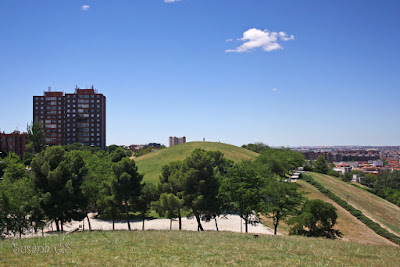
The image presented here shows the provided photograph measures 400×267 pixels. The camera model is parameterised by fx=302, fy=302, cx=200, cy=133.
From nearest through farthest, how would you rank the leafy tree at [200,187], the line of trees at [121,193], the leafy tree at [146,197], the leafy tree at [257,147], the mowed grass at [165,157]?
the line of trees at [121,193] → the leafy tree at [200,187] → the leafy tree at [146,197] → the mowed grass at [165,157] → the leafy tree at [257,147]

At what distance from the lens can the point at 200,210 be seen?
34.9m

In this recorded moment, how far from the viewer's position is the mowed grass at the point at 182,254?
48.5 ft

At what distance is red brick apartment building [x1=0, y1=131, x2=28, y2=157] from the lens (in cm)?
10836

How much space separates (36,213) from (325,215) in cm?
2989

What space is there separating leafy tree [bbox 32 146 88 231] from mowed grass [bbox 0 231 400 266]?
11.3 m

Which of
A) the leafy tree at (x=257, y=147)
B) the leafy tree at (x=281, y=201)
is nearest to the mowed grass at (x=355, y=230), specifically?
the leafy tree at (x=281, y=201)

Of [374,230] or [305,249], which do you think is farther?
[374,230]

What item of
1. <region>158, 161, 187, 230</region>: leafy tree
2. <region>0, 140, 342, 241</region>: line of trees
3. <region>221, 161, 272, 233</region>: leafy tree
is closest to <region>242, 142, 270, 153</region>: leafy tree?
<region>158, 161, 187, 230</region>: leafy tree

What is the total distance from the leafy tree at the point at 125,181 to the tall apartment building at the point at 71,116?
10980 centimetres

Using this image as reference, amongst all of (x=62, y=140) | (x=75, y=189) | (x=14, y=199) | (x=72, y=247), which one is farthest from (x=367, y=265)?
(x=62, y=140)

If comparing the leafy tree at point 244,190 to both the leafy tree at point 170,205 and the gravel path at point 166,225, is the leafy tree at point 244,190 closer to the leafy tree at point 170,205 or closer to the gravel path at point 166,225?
the leafy tree at point 170,205

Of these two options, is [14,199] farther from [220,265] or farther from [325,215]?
[325,215]

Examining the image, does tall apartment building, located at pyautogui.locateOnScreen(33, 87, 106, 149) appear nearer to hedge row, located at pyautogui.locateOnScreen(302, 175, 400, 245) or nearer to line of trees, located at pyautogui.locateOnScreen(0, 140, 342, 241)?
hedge row, located at pyautogui.locateOnScreen(302, 175, 400, 245)

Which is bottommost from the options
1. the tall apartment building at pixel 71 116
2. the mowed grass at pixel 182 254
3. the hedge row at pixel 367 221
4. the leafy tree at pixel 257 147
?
the hedge row at pixel 367 221
